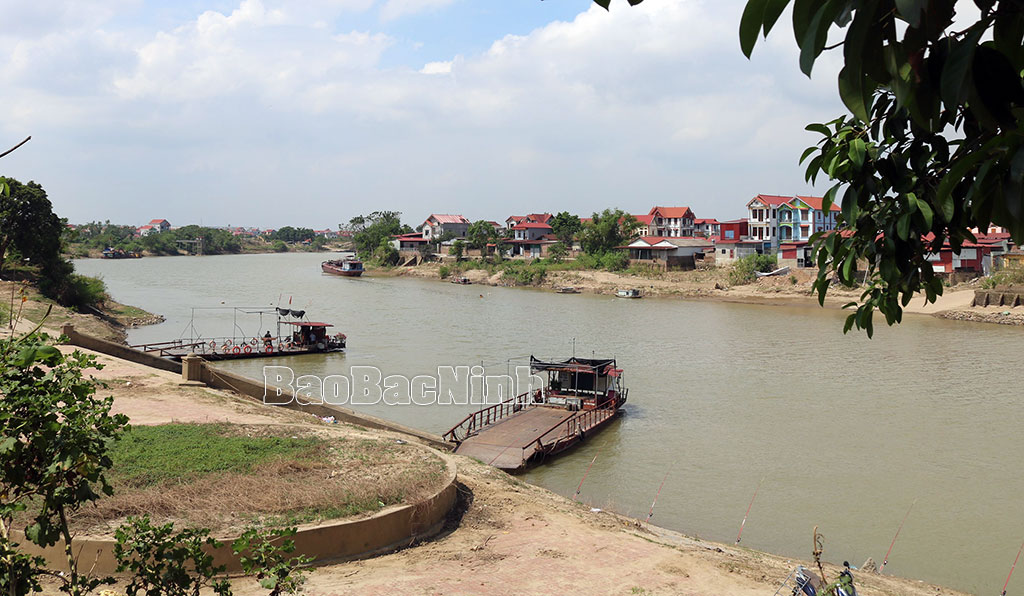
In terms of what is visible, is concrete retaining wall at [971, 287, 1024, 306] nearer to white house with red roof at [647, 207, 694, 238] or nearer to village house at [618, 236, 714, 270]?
village house at [618, 236, 714, 270]

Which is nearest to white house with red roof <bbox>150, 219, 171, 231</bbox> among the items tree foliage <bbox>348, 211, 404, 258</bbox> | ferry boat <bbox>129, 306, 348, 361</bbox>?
tree foliage <bbox>348, 211, 404, 258</bbox>

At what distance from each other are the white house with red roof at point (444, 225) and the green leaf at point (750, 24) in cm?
10585

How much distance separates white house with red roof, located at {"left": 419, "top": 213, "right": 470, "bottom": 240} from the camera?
108 metres

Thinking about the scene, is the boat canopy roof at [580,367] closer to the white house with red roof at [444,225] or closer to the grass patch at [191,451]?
the grass patch at [191,451]

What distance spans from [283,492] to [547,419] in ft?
35.2

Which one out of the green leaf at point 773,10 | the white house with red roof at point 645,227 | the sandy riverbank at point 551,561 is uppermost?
the white house with red roof at point 645,227

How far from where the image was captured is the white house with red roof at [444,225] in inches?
4250

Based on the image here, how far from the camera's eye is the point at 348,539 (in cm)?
922

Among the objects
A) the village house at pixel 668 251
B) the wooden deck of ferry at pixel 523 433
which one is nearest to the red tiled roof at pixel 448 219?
the village house at pixel 668 251

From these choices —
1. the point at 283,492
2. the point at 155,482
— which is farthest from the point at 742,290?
the point at 155,482

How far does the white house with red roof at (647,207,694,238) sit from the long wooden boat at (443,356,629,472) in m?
62.7

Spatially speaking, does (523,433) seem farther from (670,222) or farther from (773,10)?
(670,222)

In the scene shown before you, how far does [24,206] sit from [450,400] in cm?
2800

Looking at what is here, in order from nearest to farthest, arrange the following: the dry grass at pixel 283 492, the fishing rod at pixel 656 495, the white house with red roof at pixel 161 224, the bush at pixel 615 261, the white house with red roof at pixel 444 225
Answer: the dry grass at pixel 283 492, the fishing rod at pixel 656 495, the bush at pixel 615 261, the white house with red roof at pixel 444 225, the white house with red roof at pixel 161 224
